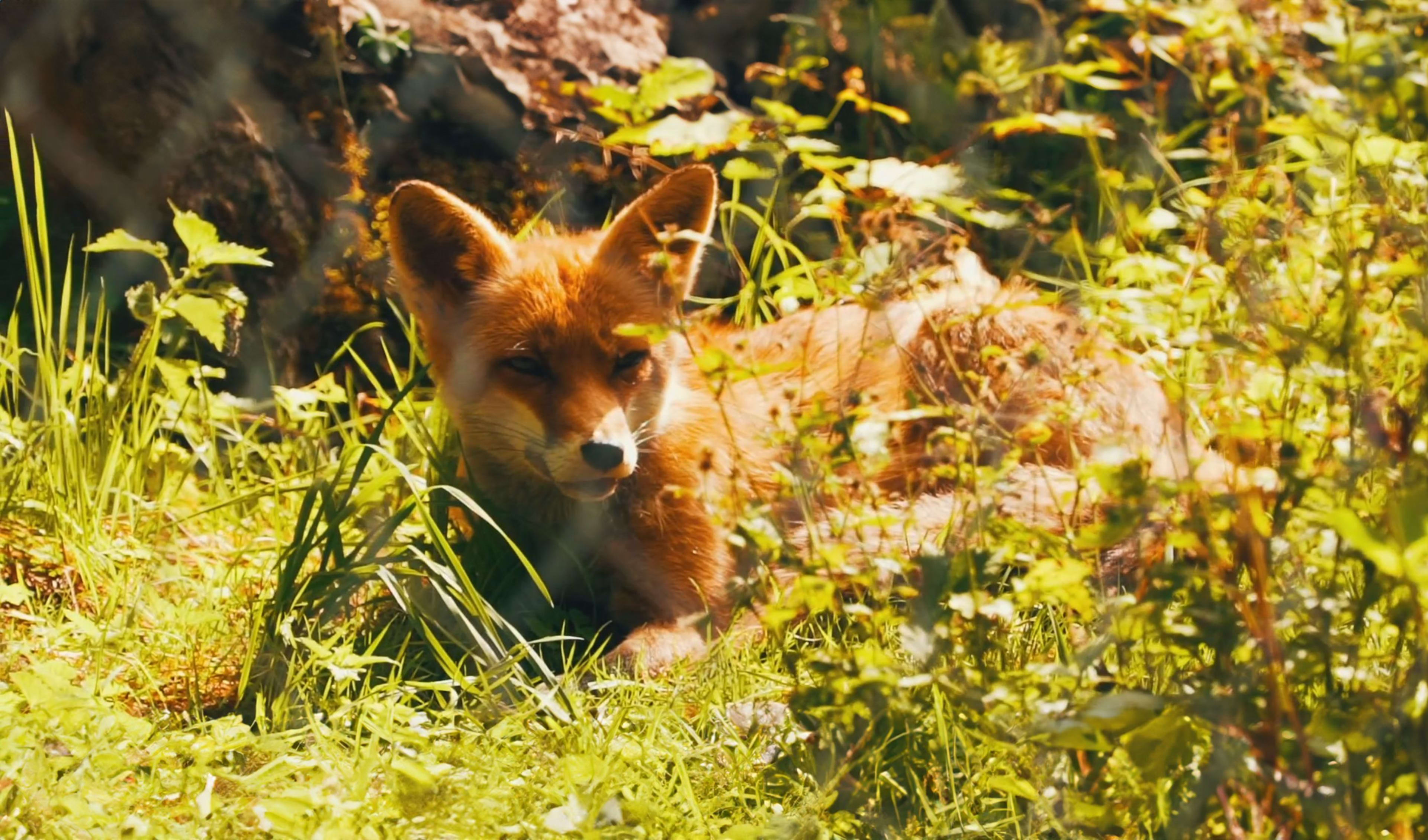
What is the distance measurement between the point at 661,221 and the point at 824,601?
5.95 feet

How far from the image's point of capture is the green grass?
70.8 inches

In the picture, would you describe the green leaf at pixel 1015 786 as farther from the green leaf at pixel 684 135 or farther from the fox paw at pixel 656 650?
the green leaf at pixel 684 135

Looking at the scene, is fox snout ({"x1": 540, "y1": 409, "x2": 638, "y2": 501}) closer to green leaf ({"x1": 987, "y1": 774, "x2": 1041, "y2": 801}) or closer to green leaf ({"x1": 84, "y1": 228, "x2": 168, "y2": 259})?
green leaf ({"x1": 84, "y1": 228, "x2": 168, "y2": 259})

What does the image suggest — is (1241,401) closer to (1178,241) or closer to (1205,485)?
(1205,485)

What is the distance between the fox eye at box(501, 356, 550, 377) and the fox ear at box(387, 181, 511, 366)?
0.23 metres

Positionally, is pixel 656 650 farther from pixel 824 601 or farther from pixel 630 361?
pixel 824 601

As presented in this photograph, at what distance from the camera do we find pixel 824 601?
1.96m

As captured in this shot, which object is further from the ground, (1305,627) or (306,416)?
(1305,627)

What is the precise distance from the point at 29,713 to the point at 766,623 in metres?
1.51

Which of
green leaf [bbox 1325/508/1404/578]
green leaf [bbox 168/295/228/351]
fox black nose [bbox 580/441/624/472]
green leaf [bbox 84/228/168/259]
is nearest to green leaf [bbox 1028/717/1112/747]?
green leaf [bbox 1325/508/1404/578]

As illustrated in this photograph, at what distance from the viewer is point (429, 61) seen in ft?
15.0

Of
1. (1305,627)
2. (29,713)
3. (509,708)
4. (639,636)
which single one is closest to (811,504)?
(1305,627)

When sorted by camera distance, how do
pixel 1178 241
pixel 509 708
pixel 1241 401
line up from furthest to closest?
pixel 1178 241 → pixel 509 708 → pixel 1241 401

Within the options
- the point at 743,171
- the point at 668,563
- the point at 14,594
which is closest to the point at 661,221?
the point at 743,171
